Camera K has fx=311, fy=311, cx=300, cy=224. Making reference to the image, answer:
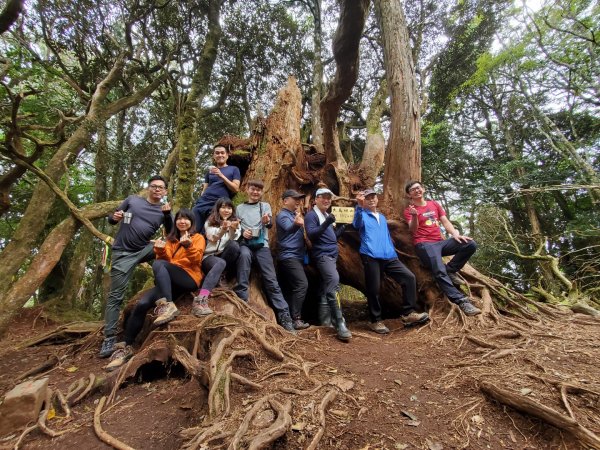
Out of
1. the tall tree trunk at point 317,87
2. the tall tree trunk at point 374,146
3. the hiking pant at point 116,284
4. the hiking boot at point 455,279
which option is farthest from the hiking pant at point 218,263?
the tall tree trunk at point 317,87

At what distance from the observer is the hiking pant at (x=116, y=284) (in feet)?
13.5

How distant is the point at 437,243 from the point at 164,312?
407 centimetres

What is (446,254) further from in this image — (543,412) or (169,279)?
(169,279)

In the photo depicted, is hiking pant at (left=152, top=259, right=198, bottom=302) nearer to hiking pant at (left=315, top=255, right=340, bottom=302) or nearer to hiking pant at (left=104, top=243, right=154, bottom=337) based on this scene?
hiking pant at (left=104, top=243, right=154, bottom=337)

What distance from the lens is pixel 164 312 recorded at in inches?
147

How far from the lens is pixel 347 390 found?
2.57 metres

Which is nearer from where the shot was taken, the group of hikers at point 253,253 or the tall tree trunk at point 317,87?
the group of hikers at point 253,253

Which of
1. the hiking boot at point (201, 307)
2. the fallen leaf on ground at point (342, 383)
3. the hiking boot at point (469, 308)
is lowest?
the fallen leaf on ground at point (342, 383)

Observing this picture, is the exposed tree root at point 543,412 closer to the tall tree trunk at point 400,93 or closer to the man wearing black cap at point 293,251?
the man wearing black cap at point 293,251

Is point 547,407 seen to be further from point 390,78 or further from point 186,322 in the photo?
point 390,78

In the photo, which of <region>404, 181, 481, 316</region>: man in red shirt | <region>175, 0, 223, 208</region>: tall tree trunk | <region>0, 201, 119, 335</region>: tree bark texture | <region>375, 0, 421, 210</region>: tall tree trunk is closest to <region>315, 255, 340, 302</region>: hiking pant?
<region>404, 181, 481, 316</region>: man in red shirt

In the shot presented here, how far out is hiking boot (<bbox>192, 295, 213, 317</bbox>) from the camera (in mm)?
3737

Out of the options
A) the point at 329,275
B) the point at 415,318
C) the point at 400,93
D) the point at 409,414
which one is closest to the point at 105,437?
the point at 409,414

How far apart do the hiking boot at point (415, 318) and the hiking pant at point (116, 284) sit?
4028 mm
